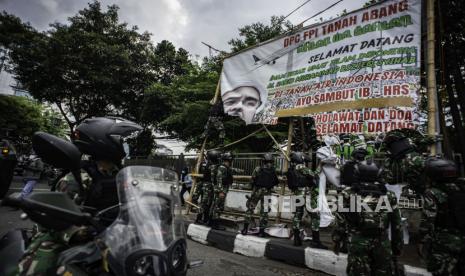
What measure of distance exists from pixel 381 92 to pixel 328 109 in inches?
37.9

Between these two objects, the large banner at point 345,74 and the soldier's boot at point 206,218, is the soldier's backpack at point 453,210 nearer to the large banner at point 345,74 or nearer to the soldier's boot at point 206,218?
the large banner at point 345,74

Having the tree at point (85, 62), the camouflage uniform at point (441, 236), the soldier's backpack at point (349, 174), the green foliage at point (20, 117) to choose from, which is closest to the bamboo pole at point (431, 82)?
the camouflage uniform at point (441, 236)

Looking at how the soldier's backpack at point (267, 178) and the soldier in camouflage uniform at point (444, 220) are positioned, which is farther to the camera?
the soldier's backpack at point (267, 178)

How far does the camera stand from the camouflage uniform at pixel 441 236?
122 inches

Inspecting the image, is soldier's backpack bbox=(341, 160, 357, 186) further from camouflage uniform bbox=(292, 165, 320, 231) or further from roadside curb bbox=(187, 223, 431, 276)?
camouflage uniform bbox=(292, 165, 320, 231)

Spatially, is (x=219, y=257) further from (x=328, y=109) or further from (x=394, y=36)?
(x=394, y=36)

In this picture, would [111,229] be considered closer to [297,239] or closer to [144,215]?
[144,215]

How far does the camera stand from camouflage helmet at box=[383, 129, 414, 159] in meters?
3.71

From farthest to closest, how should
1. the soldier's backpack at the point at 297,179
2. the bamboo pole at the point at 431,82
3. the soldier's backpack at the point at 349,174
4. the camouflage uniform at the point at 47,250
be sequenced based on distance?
the soldier's backpack at the point at 297,179
the bamboo pole at the point at 431,82
the soldier's backpack at the point at 349,174
the camouflage uniform at the point at 47,250

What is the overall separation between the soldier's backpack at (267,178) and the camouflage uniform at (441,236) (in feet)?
10.8

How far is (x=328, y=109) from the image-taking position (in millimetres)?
5793

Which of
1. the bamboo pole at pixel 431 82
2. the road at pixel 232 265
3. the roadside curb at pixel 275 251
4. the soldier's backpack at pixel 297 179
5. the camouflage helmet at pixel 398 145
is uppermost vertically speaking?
the bamboo pole at pixel 431 82

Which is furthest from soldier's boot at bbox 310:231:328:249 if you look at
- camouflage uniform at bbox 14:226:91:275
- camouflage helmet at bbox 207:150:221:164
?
camouflage uniform at bbox 14:226:91:275

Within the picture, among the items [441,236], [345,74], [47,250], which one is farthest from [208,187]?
[47,250]
